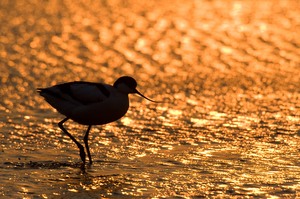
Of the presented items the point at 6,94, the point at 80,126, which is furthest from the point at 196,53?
the point at 80,126

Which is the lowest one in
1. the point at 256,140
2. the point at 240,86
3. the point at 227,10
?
the point at 256,140

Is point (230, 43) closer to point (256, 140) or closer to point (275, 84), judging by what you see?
point (275, 84)

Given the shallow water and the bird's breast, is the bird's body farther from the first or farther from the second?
the shallow water

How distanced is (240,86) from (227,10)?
1649cm

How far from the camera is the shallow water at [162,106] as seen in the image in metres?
11.9

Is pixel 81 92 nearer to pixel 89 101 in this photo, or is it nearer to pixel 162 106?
pixel 89 101

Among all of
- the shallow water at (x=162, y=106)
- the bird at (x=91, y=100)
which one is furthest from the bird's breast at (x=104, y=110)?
the shallow water at (x=162, y=106)

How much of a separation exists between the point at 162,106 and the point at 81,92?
4.37 m

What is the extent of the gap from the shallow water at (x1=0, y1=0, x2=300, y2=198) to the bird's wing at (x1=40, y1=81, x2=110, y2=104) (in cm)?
82

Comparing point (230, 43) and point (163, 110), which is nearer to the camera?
point (163, 110)

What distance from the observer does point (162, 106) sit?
17578 millimetres

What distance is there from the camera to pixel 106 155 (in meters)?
13.5

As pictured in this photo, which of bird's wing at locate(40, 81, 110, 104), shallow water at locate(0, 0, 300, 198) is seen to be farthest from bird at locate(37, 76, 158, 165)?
shallow water at locate(0, 0, 300, 198)

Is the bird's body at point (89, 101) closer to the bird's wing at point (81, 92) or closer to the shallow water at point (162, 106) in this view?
the bird's wing at point (81, 92)
